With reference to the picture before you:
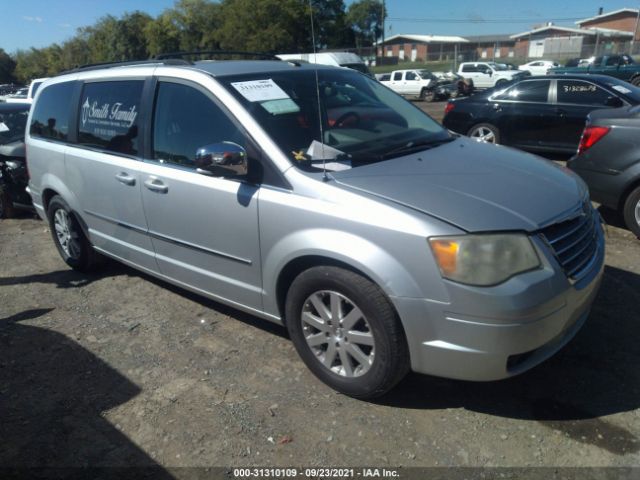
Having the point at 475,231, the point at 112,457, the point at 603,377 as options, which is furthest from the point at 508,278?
the point at 112,457

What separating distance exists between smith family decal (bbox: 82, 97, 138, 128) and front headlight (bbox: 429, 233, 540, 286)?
2.57 m

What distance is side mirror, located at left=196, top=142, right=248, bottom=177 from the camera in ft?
9.62

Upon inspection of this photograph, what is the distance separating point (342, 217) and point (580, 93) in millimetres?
7518

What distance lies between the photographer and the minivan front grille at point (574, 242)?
2.56 meters

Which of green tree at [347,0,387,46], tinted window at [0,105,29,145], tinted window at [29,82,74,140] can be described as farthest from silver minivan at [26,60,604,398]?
green tree at [347,0,387,46]

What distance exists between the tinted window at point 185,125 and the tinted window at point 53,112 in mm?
1476

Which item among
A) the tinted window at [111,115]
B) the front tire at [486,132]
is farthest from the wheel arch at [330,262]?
the front tire at [486,132]

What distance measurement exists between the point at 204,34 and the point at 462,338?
71440 millimetres

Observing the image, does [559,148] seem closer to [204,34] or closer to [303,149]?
[303,149]

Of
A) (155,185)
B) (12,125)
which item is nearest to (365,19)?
(12,125)

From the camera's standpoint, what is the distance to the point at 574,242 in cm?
271

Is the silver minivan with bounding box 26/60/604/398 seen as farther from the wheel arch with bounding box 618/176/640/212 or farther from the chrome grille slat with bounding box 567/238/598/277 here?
the wheel arch with bounding box 618/176/640/212

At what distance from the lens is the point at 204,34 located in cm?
6681

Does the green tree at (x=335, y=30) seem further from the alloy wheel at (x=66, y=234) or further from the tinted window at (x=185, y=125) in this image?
the tinted window at (x=185, y=125)
